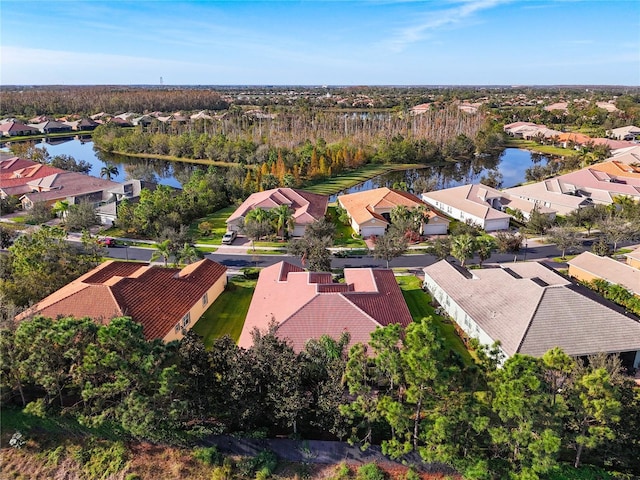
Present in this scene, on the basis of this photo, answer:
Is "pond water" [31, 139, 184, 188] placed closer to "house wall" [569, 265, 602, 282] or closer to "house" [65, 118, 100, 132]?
"house" [65, 118, 100, 132]

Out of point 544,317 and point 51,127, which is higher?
point 51,127

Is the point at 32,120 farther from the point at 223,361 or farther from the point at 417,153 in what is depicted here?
the point at 223,361

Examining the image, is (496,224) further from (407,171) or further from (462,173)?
(462,173)

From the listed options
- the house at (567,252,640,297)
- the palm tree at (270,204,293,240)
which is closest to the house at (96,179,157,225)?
the palm tree at (270,204,293,240)

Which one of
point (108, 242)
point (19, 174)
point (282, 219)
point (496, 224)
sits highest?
point (19, 174)

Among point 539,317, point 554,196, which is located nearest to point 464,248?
point 539,317

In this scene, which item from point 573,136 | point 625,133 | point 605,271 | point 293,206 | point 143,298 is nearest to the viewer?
point 143,298
